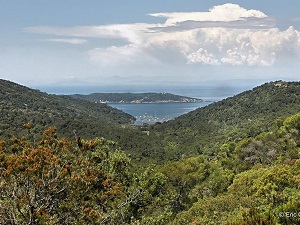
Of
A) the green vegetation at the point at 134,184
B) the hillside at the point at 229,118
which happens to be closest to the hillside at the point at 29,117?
the green vegetation at the point at 134,184

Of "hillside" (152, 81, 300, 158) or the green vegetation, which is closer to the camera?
the green vegetation

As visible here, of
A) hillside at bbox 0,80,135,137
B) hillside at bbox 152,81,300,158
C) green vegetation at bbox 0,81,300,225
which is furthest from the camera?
hillside at bbox 152,81,300,158

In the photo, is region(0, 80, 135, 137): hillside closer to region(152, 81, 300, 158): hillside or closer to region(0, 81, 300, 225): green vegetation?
region(0, 81, 300, 225): green vegetation

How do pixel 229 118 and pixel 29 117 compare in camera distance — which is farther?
pixel 229 118

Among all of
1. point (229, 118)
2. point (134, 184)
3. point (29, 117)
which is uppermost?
point (134, 184)

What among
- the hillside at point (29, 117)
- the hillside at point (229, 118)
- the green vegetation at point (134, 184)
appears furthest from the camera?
the hillside at point (229, 118)

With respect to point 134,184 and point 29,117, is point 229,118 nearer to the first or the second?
point 29,117

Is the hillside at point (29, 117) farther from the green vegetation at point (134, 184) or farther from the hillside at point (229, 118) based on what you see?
the hillside at point (229, 118)

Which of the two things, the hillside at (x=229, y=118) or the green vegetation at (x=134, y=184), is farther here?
the hillside at (x=229, y=118)

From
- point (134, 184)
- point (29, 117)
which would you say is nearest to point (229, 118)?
point (29, 117)

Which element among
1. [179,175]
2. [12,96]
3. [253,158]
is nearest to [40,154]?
[179,175]

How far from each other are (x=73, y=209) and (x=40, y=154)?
1.93m

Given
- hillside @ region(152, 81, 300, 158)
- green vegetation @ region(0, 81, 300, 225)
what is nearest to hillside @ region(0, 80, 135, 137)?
green vegetation @ region(0, 81, 300, 225)

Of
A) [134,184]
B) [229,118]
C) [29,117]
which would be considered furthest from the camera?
[229,118]
